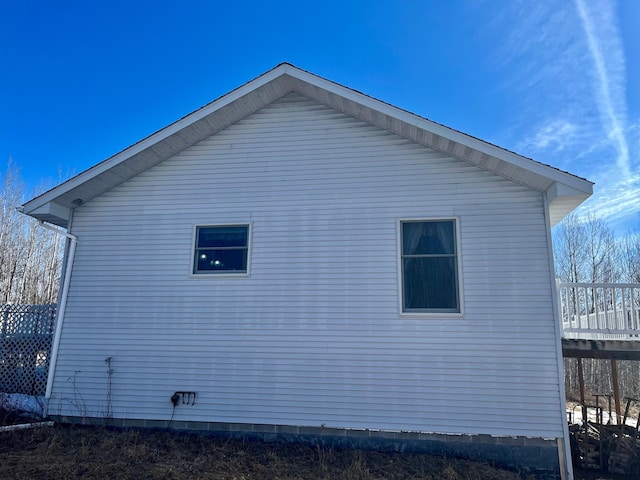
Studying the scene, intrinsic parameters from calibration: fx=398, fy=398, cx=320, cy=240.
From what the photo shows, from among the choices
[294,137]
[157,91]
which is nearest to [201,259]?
[294,137]

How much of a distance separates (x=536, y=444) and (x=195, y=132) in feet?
24.6

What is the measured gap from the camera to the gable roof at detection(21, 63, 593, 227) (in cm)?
601

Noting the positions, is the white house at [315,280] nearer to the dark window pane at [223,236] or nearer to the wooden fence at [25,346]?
the dark window pane at [223,236]

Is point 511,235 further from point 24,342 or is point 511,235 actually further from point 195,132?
point 24,342

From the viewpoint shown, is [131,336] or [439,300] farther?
[131,336]

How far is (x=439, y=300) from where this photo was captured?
6355 millimetres

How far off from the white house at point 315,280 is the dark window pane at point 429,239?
0.02m

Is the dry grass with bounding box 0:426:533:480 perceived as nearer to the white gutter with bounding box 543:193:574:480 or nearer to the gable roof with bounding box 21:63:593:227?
the white gutter with bounding box 543:193:574:480

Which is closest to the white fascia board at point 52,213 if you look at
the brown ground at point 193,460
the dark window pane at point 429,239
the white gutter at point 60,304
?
the white gutter at point 60,304

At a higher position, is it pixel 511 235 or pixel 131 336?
pixel 511 235

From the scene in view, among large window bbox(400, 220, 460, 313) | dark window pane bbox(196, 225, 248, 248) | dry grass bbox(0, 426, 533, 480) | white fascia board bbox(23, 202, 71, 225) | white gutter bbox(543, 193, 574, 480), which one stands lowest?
dry grass bbox(0, 426, 533, 480)

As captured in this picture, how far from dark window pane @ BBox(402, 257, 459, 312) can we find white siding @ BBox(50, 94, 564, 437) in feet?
0.67

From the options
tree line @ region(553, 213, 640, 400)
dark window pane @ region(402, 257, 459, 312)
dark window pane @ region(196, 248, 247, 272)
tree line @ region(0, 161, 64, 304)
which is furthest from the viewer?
tree line @ region(0, 161, 64, 304)

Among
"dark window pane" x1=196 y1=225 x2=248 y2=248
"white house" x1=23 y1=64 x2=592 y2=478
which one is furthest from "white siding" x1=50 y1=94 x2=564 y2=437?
"dark window pane" x1=196 y1=225 x2=248 y2=248
